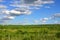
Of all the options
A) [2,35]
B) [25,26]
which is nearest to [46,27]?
[25,26]

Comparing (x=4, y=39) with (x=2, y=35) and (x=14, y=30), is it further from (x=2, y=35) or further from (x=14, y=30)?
(x=14, y=30)

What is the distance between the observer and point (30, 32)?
21.9 feet

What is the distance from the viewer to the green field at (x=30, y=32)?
6.16m

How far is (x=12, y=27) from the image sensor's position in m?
7.29

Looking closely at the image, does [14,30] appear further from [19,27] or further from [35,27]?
[35,27]

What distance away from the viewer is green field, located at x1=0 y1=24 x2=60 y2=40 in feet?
20.2

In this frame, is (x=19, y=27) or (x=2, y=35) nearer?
(x=2, y=35)

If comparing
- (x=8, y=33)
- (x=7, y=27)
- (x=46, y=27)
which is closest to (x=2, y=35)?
(x=8, y=33)

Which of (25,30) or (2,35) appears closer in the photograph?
(2,35)

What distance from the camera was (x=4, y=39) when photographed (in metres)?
6.11

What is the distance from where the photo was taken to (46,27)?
7324mm

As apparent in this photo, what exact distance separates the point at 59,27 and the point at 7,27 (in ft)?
7.06

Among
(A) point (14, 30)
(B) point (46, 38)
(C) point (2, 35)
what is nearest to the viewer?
(B) point (46, 38)

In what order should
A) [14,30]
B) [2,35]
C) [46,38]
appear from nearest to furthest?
1. [46,38]
2. [2,35]
3. [14,30]
